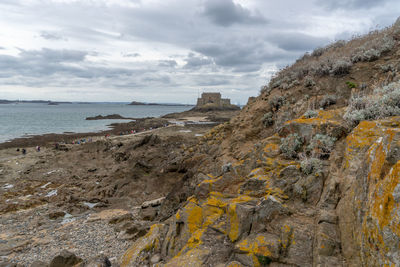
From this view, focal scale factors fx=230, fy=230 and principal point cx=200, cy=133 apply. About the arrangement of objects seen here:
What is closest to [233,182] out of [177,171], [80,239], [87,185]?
[80,239]

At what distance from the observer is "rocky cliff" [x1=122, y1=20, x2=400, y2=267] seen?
348cm

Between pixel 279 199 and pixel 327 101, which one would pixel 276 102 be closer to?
pixel 327 101

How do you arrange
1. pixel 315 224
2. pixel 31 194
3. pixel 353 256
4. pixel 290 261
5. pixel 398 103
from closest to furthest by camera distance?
1. pixel 353 256
2. pixel 290 261
3. pixel 315 224
4. pixel 398 103
5. pixel 31 194

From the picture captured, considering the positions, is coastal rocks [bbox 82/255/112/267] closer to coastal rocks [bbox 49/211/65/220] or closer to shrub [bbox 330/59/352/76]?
coastal rocks [bbox 49/211/65/220]

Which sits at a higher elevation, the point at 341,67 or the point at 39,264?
the point at 341,67

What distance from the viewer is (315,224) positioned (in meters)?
4.51

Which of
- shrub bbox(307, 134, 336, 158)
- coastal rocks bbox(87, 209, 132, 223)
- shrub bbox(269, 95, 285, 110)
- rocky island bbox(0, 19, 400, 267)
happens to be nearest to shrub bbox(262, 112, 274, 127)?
rocky island bbox(0, 19, 400, 267)

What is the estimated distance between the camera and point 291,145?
6605 mm

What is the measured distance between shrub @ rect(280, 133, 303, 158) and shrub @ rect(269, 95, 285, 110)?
4.65 m

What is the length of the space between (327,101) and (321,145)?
12.0ft

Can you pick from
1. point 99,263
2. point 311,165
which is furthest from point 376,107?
point 99,263

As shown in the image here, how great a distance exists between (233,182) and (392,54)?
8910mm

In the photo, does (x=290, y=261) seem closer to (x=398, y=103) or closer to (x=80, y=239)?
(x=398, y=103)

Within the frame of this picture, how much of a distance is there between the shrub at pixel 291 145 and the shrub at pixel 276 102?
465 centimetres
